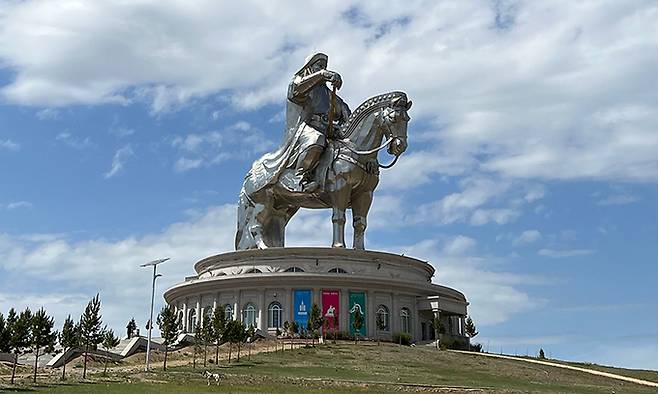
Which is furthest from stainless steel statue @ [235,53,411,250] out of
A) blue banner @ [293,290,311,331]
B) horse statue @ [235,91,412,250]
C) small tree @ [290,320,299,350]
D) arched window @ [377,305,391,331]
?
small tree @ [290,320,299,350]

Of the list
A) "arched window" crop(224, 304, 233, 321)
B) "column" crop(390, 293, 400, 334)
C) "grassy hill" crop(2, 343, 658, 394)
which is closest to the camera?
"grassy hill" crop(2, 343, 658, 394)

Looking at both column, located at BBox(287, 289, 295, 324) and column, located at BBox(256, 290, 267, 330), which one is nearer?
column, located at BBox(287, 289, 295, 324)

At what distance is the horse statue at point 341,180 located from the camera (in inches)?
2499

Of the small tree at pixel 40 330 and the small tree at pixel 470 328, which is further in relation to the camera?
the small tree at pixel 470 328

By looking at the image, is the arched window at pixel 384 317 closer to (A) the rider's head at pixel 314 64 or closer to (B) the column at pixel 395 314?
(B) the column at pixel 395 314

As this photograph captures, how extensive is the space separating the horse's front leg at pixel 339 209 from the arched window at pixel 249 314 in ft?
24.5

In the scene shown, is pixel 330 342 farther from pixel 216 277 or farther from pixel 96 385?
pixel 96 385

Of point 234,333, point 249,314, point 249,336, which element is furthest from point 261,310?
point 234,333

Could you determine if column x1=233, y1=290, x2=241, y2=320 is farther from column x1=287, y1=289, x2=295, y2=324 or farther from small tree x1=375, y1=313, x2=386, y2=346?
small tree x1=375, y1=313, x2=386, y2=346

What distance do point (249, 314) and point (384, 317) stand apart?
982cm

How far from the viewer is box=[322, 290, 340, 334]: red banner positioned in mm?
63500

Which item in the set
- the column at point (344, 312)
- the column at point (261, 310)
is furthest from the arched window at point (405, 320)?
the column at point (261, 310)

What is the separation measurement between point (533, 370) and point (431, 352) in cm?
833

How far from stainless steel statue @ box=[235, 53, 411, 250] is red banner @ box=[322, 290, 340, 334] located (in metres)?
3.99
